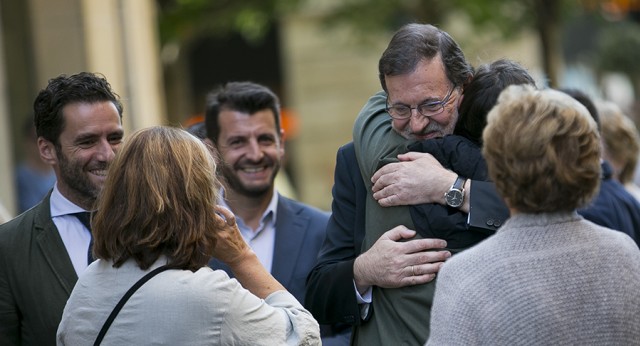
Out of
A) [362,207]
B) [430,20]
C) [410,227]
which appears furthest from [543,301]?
[430,20]

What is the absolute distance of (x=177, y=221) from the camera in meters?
3.67

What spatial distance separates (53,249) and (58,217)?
0.66ft

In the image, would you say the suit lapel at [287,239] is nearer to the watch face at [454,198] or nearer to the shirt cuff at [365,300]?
the shirt cuff at [365,300]

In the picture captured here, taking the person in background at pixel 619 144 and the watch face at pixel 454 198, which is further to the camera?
the person in background at pixel 619 144

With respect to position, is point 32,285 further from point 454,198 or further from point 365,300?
point 454,198

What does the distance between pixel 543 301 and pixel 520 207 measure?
29cm

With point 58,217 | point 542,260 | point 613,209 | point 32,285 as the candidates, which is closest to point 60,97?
point 58,217

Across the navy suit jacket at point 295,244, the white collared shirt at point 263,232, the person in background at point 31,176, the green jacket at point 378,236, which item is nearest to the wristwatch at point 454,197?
the green jacket at point 378,236

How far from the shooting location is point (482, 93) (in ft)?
13.1

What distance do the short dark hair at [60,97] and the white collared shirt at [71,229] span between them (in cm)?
30

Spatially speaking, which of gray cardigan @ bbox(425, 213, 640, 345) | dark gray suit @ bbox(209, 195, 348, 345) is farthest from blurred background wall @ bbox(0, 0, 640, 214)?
gray cardigan @ bbox(425, 213, 640, 345)

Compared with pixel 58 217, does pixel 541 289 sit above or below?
above

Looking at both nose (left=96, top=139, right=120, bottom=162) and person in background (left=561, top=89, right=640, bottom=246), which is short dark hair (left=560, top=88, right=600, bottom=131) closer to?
person in background (left=561, top=89, right=640, bottom=246)

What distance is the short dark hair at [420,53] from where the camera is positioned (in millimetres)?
4109
